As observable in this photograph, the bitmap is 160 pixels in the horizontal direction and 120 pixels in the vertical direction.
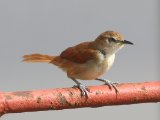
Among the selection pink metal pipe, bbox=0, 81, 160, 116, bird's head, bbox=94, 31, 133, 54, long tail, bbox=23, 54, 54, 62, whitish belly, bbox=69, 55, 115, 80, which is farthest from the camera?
long tail, bbox=23, 54, 54, 62

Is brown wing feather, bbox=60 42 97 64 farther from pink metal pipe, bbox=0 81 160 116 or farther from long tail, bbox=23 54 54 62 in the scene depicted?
pink metal pipe, bbox=0 81 160 116

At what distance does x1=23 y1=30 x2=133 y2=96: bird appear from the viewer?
211 inches

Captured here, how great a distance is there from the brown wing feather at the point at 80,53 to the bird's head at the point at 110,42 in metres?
0.15

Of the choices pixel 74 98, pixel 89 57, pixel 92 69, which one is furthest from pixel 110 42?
pixel 74 98

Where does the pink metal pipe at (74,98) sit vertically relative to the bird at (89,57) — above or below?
below

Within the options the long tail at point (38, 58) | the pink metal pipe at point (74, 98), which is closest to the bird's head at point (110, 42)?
the long tail at point (38, 58)

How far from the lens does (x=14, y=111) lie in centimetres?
228

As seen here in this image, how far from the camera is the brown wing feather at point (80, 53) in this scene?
5.54 m

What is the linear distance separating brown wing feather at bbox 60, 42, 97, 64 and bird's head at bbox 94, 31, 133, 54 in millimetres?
149

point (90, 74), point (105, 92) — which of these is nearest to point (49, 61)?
point (90, 74)

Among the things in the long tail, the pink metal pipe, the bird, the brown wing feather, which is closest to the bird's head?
the bird

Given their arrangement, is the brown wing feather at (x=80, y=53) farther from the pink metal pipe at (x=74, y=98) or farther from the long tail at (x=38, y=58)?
the pink metal pipe at (x=74, y=98)

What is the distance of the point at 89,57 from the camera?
5508 millimetres

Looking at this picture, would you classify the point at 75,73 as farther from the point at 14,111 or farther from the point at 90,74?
the point at 14,111
